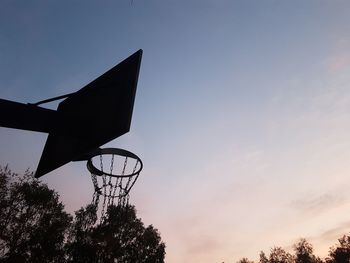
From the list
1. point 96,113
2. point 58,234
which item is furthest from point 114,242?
point 96,113

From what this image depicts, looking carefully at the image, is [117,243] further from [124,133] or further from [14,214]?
[124,133]

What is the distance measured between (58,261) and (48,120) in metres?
23.9

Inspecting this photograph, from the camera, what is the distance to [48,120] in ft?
14.7

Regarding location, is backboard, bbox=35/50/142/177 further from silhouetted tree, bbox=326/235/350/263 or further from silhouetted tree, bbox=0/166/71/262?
silhouetted tree, bbox=326/235/350/263

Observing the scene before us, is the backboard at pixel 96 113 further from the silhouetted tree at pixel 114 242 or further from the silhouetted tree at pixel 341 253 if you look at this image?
the silhouetted tree at pixel 341 253

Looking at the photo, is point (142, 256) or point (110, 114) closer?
point (110, 114)

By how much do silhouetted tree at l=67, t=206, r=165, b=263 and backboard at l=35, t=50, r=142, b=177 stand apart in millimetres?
19916

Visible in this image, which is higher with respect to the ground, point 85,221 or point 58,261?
point 85,221

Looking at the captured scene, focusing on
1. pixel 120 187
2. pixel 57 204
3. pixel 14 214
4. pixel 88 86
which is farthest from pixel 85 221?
pixel 88 86

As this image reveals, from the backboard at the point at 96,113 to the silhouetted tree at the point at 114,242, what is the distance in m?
19.9

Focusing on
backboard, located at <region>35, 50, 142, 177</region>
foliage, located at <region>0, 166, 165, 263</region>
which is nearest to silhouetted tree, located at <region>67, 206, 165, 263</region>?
foliage, located at <region>0, 166, 165, 263</region>

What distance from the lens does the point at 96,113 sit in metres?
4.70

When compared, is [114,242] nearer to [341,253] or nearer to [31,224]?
[31,224]

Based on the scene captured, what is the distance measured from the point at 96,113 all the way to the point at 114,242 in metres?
25.0
